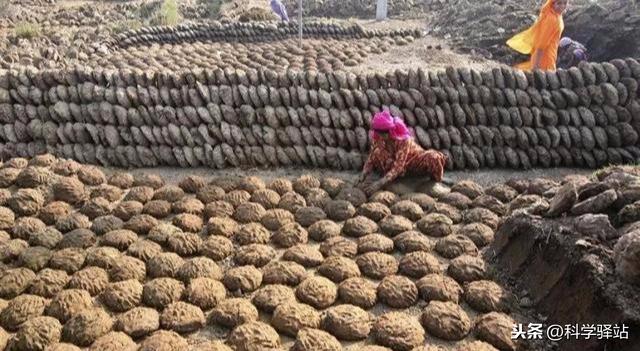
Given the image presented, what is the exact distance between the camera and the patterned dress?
558cm

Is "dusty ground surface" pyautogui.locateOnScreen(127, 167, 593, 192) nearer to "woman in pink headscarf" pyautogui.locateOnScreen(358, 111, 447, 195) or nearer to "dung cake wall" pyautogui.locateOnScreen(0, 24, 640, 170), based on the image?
"dung cake wall" pyautogui.locateOnScreen(0, 24, 640, 170)

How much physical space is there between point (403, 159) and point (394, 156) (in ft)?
0.39

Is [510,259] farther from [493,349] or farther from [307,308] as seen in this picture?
[307,308]

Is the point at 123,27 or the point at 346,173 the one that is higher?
the point at 123,27

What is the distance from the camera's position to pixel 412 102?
633 cm

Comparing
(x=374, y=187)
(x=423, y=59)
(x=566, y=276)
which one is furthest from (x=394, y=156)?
(x=423, y=59)

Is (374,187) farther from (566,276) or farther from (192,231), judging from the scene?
(566,276)

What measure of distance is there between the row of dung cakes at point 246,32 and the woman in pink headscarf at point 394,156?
9.03m

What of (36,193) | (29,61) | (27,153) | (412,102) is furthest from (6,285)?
(29,61)

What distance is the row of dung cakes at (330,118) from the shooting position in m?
6.30

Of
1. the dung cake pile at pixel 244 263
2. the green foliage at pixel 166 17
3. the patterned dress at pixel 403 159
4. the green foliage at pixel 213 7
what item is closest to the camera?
the dung cake pile at pixel 244 263

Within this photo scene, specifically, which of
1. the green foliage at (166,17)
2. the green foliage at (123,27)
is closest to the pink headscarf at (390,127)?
the green foliage at (123,27)

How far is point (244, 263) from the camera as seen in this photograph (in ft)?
14.3

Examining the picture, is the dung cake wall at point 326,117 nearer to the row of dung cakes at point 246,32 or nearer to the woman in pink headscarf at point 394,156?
the woman in pink headscarf at point 394,156
